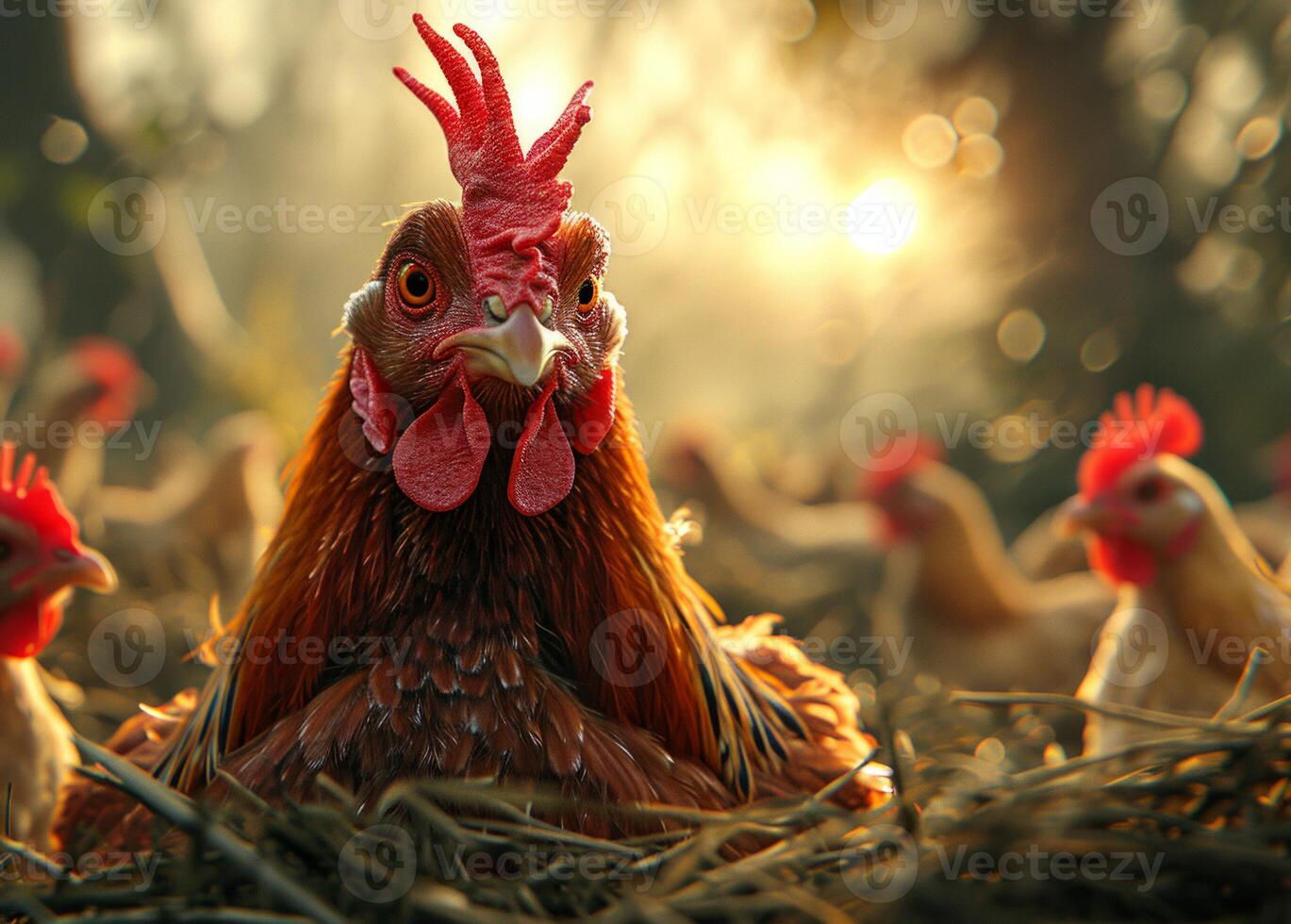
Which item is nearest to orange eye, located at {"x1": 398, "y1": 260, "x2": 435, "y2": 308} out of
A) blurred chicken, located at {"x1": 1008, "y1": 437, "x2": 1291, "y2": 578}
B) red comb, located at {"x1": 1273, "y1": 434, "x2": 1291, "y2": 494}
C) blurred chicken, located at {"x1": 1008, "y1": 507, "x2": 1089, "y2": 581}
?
blurred chicken, located at {"x1": 1008, "y1": 437, "x2": 1291, "y2": 578}

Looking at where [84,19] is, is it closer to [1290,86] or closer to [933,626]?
[933,626]

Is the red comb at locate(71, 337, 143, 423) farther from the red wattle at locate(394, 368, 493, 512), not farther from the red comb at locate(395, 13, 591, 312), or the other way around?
the red wattle at locate(394, 368, 493, 512)

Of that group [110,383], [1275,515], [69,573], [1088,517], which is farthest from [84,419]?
[1275,515]

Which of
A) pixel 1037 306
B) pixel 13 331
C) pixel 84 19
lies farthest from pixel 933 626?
pixel 13 331

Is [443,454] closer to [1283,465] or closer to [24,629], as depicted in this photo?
[24,629]

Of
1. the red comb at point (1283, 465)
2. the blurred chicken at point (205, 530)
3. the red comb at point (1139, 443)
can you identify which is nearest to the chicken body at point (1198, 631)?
the red comb at point (1139, 443)

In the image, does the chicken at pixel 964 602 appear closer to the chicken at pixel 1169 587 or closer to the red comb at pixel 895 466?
the red comb at pixel 895 466

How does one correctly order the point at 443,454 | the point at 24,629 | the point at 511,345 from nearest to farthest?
the point at 511,345 < the point at 443,454 < the point at 24,629
